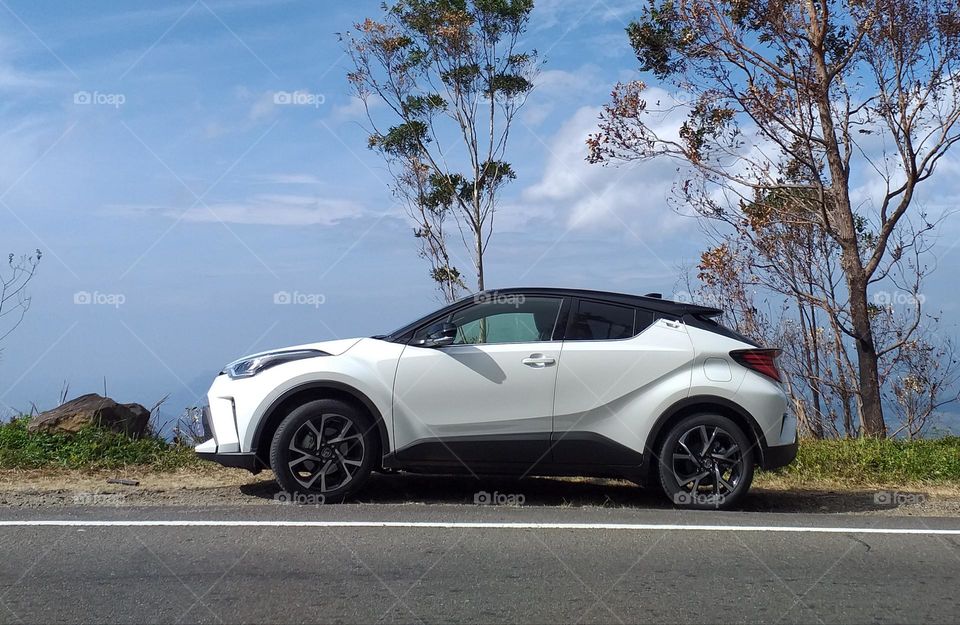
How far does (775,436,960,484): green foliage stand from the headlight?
4.96 meters

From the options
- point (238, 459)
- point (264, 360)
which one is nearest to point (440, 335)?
point (264, 360)

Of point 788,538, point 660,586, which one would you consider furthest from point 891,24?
point 660,586

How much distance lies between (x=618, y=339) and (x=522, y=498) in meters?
1.57

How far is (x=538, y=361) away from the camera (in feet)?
24.1

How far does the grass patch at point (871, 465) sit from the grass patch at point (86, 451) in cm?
584

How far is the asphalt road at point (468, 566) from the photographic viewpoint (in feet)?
15.1

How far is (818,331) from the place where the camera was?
19719mm

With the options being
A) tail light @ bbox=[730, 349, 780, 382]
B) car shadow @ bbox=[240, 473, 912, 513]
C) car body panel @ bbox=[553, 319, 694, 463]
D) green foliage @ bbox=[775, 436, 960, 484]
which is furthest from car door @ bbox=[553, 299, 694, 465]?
green foliage @ bbox=[775, 436, 960, 484]

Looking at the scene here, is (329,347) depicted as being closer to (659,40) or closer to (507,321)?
(507,321)

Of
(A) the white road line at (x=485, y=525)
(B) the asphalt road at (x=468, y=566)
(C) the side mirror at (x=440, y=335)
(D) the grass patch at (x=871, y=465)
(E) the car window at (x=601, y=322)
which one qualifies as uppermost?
(E) the car window at (x=601, y=322)

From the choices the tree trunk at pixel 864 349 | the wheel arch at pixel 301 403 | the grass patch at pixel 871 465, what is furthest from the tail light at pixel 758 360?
the tree trunk at pixel 864 349

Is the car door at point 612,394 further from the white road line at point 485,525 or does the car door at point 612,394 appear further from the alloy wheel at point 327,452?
the alloy wheel at point 327,452

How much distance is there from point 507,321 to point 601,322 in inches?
29.6

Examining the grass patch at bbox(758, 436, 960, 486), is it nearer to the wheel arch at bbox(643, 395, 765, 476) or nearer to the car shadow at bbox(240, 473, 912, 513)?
the car shadow at bbox(240, 473, 912, 513)
